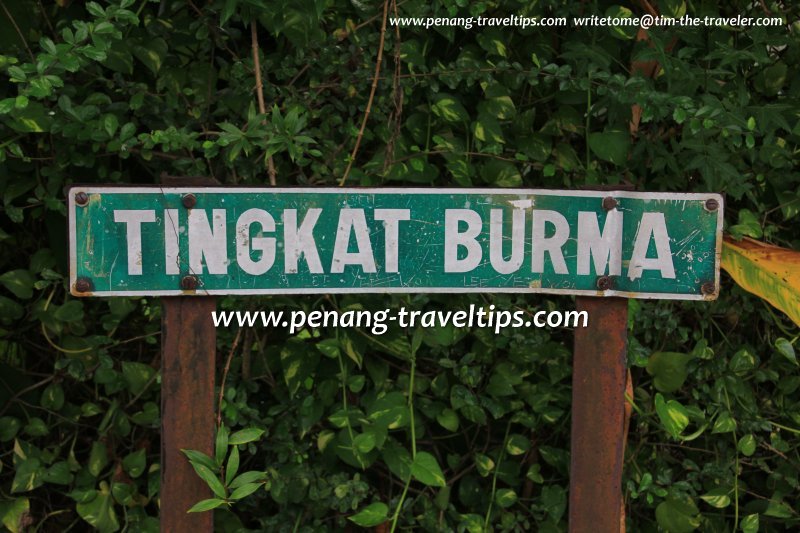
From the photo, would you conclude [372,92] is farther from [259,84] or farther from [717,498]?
[717,498]

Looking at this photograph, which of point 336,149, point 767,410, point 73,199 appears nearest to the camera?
point 73,199

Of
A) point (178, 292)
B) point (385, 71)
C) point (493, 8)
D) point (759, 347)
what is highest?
point (493, 8)

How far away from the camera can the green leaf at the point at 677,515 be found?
1625mm

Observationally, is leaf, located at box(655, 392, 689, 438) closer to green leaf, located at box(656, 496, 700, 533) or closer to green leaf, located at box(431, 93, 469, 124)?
green leaf, located at box(656, 496, 700, 533)

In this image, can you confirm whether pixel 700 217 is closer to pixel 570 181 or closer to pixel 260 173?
pixel 570 181

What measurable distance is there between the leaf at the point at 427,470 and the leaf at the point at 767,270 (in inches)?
24.0

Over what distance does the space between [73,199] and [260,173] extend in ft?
1.43

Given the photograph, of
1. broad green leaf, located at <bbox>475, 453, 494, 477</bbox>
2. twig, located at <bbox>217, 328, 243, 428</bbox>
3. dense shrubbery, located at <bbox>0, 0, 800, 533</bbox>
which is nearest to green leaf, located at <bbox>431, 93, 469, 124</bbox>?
dense shrubbery, located at <bbox>0, 0, 800, 533</bbox>

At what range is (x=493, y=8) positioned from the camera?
1.55 meters

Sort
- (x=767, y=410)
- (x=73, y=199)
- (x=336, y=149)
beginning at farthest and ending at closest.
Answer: (x=767, y=410)
(x=336, y=149)
(x=73, y=199)

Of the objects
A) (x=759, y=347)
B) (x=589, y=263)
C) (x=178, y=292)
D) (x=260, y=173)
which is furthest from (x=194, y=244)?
(x=759, y=347)

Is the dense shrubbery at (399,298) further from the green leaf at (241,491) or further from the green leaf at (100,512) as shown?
the green leaf at (241,491)

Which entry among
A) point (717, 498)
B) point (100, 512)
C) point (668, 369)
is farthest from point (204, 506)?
point (717, 498)

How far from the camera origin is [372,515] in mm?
1487
